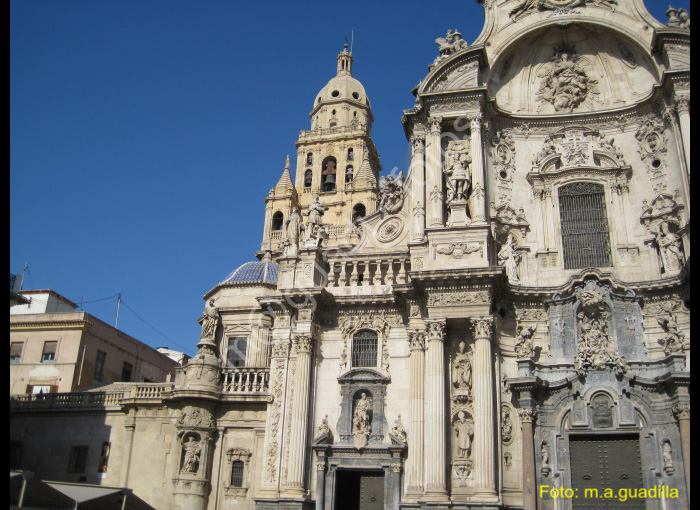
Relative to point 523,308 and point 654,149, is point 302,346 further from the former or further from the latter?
point 654,149

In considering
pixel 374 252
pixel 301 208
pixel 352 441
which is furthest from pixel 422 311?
pixel 301 208

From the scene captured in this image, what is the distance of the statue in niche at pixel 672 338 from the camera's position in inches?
773

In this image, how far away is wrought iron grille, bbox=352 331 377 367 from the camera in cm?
2195

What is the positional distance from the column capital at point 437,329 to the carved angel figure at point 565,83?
9.91 metres

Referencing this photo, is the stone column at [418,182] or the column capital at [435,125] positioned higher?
the column capital at [435,125]

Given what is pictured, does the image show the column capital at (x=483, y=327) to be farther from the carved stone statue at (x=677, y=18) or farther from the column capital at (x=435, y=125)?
the carved stone statue at (x=677, y=18)

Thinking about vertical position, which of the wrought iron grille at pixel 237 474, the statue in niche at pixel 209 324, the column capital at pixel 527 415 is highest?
the statue in niche at pixel 209 324

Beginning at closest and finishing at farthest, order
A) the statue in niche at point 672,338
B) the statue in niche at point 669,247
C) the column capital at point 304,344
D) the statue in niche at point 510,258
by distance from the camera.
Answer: the statue in niche at point 672,338 → the statue in niche at point 669,247 → the column capital at point 304,344 → the statue in niche at point 510,258

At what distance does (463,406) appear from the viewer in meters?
20.0

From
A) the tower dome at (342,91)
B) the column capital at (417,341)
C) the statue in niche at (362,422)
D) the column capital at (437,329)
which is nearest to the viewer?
the column capital at (437,329)

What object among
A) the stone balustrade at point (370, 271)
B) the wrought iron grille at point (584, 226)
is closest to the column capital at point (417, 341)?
the stone balustrade at point (370, 271)

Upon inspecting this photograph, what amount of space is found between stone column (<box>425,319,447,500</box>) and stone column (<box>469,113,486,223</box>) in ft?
13.0

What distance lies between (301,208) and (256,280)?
22.6 meters

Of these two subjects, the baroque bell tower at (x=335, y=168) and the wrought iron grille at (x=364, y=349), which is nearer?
the wrought iron grille at (x=364, y=349)
